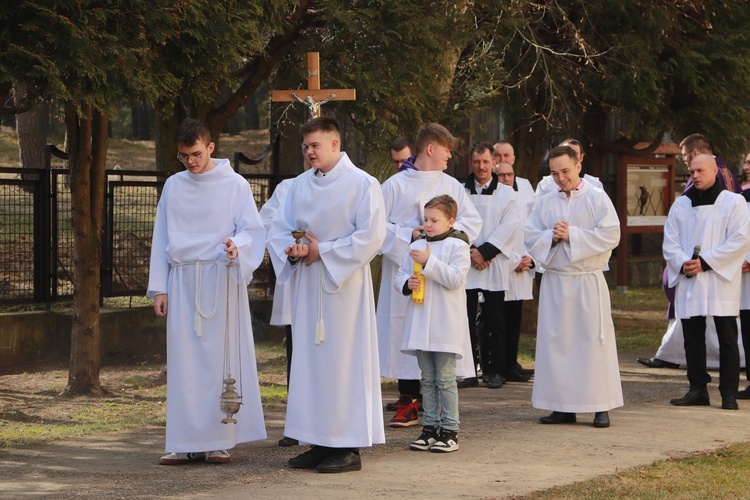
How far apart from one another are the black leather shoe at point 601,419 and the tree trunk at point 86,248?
448cm

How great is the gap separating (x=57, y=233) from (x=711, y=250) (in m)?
6.84

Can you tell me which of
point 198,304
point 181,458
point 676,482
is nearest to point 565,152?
point 676,482

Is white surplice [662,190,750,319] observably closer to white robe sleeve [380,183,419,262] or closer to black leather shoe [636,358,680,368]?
white robe sleeve [380,183,419,262]

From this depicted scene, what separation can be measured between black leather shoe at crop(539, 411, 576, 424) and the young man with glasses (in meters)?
2.41

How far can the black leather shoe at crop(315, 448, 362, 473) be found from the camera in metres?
7.22

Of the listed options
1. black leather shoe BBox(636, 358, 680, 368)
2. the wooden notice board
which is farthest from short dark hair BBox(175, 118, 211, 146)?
the wooden notice board

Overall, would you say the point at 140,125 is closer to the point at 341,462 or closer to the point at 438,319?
the point at 438,319

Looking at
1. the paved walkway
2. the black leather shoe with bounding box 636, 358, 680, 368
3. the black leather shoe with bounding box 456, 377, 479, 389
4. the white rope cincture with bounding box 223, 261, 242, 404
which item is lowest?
the paved walkway

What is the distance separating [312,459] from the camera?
738 cm

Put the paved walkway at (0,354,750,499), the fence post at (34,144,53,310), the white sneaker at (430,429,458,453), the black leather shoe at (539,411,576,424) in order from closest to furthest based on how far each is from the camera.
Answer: the paved walkway at (0,354,750,499) → the white sneaker at (430,429,458,453) → the black leather shoe at (539,411,576,424) → the fence post at (34,144,53,310)

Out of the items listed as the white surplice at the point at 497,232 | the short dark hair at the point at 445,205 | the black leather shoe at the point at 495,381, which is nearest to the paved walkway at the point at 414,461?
the black leather shoe at the point at 495,381

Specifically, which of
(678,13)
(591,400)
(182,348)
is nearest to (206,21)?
(182,348)

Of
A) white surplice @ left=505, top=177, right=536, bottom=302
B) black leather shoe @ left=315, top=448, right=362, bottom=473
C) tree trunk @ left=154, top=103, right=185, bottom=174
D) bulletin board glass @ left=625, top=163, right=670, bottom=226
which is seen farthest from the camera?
bulletin board glass @ left=625, top=163, right=670, bottom=226

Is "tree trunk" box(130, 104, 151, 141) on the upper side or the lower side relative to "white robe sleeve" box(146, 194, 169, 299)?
upper
